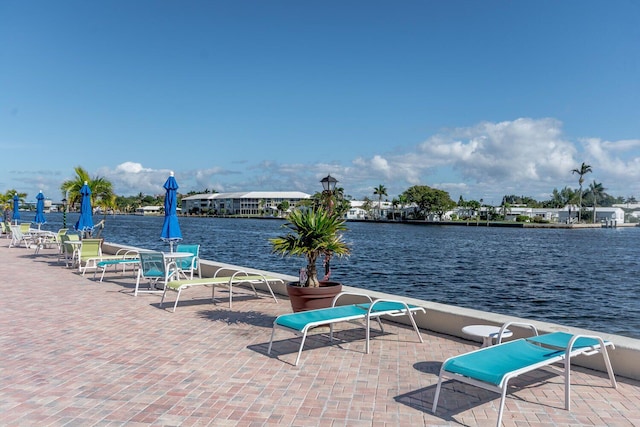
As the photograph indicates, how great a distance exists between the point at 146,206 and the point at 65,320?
203720 mm

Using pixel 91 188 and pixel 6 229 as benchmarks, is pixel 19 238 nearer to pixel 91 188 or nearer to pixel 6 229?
pixel 91 188

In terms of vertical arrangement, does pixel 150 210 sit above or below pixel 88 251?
above

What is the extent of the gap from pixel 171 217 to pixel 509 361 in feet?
31.4

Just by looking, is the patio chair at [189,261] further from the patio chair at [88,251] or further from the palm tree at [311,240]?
the palm tree at [311,240]

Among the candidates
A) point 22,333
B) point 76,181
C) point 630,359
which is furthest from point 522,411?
point 76,181

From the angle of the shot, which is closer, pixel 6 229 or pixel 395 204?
pixel 6 229

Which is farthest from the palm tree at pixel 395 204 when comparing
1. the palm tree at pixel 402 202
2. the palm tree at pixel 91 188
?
the palm tree at pixel 91 188

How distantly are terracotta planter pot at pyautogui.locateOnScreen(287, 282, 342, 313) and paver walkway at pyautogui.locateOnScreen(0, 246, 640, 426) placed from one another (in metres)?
0.49

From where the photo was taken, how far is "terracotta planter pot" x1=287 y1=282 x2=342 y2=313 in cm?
658

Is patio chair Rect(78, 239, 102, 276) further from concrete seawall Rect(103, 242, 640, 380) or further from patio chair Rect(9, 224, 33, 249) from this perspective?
patio chair Rect(9, 224, 33, 249)

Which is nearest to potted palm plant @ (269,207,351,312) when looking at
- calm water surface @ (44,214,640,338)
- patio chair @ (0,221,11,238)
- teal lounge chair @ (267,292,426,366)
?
teal lounge chair @ (267,292,426,366)

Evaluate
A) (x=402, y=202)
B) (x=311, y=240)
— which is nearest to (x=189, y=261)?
(x=311, y=240)

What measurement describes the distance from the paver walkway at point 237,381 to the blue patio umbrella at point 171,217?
174 inches

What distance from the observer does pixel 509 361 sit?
158 inches
